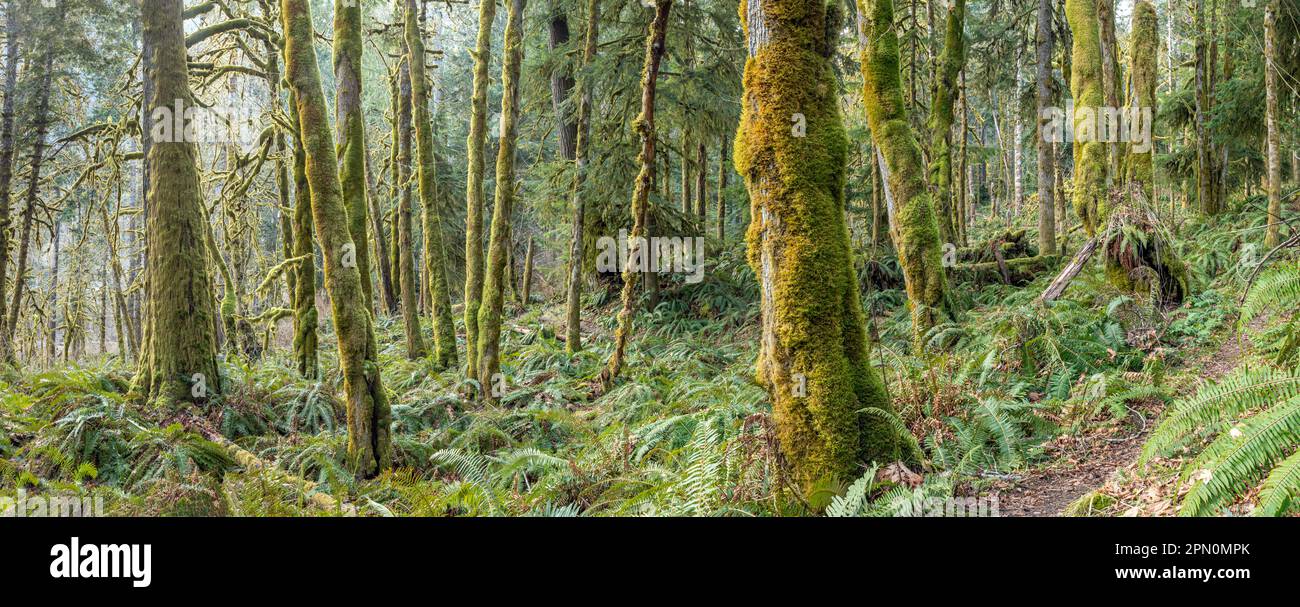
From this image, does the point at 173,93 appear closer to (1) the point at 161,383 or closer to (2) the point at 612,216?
(1) the point at 161,383

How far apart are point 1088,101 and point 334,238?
10.0 meters

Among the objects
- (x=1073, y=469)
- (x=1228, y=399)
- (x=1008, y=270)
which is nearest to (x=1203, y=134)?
(x=1008, y=270)

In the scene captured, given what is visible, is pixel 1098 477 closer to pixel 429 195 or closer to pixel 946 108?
pixel 946 108

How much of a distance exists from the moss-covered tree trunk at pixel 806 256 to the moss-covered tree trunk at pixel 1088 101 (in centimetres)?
684

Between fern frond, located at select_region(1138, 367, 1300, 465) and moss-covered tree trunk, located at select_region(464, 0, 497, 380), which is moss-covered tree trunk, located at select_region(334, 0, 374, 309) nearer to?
moss-covered tree trunk, located at select_region(464, 0, 497, 380)

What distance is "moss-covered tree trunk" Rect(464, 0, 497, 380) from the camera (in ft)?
34.0

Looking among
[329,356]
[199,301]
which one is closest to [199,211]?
[199,301]

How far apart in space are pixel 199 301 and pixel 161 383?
3.43ft

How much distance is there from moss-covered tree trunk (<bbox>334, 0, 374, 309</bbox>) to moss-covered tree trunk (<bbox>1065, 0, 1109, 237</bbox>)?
9.60 metres

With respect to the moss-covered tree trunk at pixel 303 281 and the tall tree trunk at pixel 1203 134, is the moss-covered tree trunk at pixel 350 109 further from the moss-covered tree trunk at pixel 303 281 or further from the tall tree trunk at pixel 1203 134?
the tall tree trunk at pixel 1203 134

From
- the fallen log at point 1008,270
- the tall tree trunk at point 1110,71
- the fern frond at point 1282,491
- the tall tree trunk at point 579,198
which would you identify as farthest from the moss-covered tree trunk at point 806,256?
the fallen log at point 1008,270

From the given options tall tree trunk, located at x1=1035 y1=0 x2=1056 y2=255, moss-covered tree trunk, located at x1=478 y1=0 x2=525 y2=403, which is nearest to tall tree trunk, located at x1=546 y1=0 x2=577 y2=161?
moss-covered tree trunk, located at x1=478 y1=0 x2=525 y2=403

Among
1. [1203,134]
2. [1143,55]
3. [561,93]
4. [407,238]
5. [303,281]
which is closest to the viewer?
[303,281]

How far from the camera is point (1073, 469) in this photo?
4.65 m
